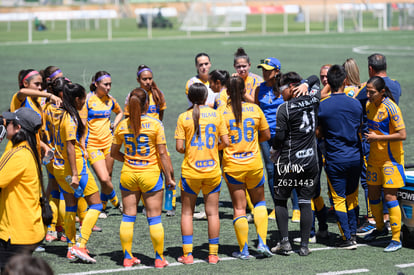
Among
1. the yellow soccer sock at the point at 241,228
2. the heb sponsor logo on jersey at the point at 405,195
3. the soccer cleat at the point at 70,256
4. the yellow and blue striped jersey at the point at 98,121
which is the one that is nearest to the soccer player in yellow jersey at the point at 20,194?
the soccer cleat at the point at 70,256

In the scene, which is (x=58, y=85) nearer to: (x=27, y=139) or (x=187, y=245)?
(x=27, y=139)

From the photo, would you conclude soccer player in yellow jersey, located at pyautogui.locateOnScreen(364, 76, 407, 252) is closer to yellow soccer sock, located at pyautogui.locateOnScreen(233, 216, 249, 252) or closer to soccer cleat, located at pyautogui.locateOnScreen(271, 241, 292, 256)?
soccer cleat, located at pyautogui.locateOnScreen(271, 241, 292, 256)

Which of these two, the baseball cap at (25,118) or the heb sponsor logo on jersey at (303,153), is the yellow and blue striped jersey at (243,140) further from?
the baseball cap at (25,118)

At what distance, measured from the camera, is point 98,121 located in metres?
8.80

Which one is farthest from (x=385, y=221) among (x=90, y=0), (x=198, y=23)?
(x=90, y=0)

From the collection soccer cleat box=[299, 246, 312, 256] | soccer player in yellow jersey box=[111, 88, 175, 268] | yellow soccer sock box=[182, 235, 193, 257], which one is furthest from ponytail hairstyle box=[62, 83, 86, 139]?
soccer cleat box=[299, 246, 312, 256]

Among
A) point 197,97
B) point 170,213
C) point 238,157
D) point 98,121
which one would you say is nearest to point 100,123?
point 98,121

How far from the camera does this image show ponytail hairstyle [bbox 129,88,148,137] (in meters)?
6.73

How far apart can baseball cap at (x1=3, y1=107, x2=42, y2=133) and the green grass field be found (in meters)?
2.01

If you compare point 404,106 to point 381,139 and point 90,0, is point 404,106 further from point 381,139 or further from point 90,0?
point 90,0

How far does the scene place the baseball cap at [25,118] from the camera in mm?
5395

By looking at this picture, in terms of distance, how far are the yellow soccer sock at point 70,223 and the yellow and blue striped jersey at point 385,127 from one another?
11.5 feet

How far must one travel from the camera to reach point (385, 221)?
8.25m

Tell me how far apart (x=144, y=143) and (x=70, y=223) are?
1.37 meters
